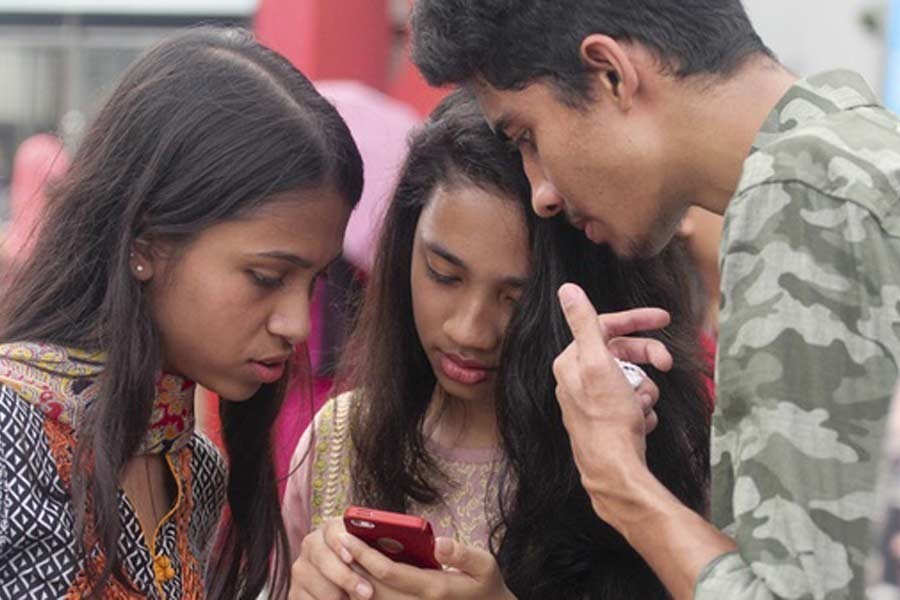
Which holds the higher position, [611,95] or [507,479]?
[611,95]

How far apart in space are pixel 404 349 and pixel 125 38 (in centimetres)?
517

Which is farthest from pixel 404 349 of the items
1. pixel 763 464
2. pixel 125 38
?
pixel 125 38

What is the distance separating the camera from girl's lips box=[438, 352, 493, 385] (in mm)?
A: 2681

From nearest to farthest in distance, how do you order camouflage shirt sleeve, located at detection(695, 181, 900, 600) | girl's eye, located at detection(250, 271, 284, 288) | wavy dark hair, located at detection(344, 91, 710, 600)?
1. camouflage shirt sleeve, located at detection(695, 181, 900, 600)
2. girl's eye, located at detection(250, 271, 284, 288)
3. wavy dark hair, located at detection(344, 91, 710, 600)

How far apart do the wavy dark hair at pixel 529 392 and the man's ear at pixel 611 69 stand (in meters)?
0.59

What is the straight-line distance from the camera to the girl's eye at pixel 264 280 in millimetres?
2351

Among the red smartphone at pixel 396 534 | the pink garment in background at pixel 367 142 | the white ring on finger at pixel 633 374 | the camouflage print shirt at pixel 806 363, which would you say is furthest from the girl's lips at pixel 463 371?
the pink garment in background at pixel 367 142

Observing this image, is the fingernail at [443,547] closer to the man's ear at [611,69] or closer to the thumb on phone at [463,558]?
the thumb on phone at [463,558]

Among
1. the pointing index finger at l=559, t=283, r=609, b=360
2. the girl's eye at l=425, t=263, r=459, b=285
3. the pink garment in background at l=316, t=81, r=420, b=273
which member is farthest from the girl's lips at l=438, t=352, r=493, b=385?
the pink garment in background at l=316, t=81, r=420, b=273

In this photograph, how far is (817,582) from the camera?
1676mm

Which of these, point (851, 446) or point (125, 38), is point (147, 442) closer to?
point (851, 446)

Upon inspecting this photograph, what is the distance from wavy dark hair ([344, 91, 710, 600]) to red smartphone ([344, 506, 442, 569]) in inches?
12.2

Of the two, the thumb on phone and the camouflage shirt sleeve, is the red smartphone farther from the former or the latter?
the camouflage shirt sleeve

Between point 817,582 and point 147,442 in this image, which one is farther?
point 147,442
